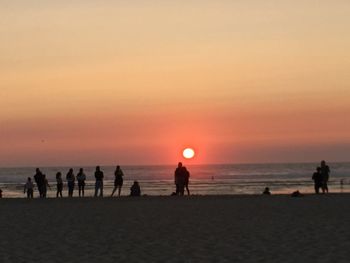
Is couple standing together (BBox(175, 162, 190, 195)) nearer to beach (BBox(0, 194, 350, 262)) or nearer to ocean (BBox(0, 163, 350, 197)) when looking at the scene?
beach (BBox(0, 194, 350, 262))

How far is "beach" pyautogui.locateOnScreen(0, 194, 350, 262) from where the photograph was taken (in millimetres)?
12305

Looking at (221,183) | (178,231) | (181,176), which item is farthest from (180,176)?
(221,183)

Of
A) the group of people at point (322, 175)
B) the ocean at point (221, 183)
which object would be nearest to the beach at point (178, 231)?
the group of people at point (322, 175)

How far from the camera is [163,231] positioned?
52.9ft

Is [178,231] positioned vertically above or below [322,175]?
below

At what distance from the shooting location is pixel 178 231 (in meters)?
16.0

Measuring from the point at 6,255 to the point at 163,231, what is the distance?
4.64 meters

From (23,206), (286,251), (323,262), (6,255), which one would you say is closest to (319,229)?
(286,251)

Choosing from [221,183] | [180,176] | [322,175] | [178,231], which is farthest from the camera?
[221,183]

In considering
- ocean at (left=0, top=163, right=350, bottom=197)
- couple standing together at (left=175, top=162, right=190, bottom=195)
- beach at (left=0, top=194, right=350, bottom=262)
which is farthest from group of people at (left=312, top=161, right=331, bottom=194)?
ocean at (left=0, top=163, right=350, bottom=197)

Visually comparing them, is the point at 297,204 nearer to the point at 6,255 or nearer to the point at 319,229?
the point at 319,229

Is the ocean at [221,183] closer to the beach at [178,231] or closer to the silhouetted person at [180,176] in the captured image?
the silhouetted person at [180,176]

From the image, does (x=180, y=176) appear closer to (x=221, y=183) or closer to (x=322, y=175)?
(x=322, y=175)

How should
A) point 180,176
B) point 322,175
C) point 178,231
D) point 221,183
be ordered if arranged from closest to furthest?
point 178,231
point 180,176
point 322,175
point 221,183
